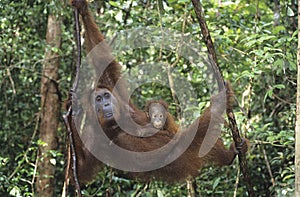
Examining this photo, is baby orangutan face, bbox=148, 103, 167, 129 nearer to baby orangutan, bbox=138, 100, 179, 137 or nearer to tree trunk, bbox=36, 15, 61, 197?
baby orangutan, bbox=138, 100, 179, 137

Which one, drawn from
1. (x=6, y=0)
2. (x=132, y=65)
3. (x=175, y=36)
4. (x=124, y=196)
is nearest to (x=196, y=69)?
(x=175, y=36)

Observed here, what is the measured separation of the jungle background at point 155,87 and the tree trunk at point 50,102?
12mm

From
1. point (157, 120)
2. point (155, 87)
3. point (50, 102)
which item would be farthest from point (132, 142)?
point (50, 102)

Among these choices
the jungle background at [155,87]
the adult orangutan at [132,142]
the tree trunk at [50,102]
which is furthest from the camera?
the tree trunk at [50,102]

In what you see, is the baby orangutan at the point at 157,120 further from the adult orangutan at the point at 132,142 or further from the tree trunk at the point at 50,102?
the tree trunk at the point at 50,102

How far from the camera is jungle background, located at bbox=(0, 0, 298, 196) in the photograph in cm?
375

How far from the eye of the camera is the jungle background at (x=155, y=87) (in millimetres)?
3752

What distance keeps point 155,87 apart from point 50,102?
1.09m

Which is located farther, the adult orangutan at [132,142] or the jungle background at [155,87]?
the jungle background at [155,87]

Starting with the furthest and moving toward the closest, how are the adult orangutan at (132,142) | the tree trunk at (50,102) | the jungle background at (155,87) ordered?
the tree trunk at (50,102)
the jungle background at (155,87)
the adult orangutan at (132,142)

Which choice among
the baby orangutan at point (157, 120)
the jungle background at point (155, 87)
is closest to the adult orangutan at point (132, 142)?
the baby orangutan at point (157, 120)

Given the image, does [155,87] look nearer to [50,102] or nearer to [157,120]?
[50,102]

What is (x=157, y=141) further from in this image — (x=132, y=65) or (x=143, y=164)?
(x=132, y=65)

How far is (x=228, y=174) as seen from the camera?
13.9ft
